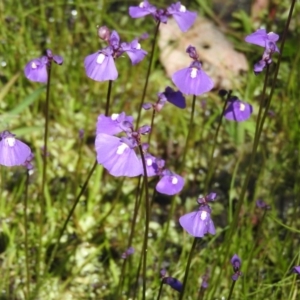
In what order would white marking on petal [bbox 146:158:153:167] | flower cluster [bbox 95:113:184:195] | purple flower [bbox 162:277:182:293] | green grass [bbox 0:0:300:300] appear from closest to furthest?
flower cluster [bbox 95:113:184:195], white marking on petal [bbox 146:158:153:167], purple flower [bbox 162:277:182:293], green grass [bbox 0:0:300:300]

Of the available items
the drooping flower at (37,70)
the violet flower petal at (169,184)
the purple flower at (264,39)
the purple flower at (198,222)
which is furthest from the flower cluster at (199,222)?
the drooping flower at (37,70)

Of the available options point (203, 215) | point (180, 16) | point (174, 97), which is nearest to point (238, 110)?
point (174, 97)

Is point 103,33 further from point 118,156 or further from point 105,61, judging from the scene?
point 118,156

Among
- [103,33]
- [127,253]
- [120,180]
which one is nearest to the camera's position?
[103,33]

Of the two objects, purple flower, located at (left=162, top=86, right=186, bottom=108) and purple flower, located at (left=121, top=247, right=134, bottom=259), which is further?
purple flower, located at (left=121, top=247, right=134, bottom=259)

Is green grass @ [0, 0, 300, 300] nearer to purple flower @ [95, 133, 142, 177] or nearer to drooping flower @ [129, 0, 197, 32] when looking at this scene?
drooping flower @ [129, 0, 197, 32]

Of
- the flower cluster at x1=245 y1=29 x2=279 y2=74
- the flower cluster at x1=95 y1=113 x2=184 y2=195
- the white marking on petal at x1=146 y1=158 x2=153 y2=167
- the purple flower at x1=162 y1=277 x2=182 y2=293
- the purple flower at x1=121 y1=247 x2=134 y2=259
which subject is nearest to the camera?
the flower cluster at x1=95 y1=113 x2=184 y2=195

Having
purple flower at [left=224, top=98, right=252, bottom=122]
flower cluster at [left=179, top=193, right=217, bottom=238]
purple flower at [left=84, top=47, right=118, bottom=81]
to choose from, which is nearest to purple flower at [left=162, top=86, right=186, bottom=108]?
purple flower at [left=224, top=98, right=252, bottom=122]

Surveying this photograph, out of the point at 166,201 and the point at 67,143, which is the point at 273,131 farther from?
the point at 67,143
